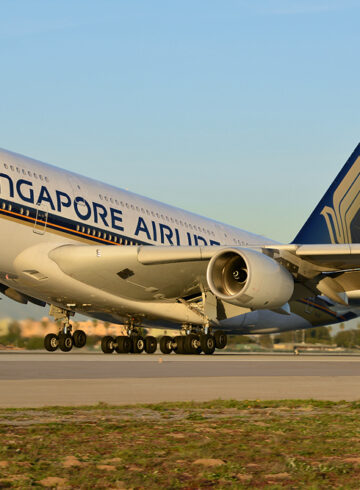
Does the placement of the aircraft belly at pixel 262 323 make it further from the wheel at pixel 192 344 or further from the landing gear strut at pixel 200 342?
the wheel at pixel 192 344

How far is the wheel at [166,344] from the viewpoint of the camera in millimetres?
28578

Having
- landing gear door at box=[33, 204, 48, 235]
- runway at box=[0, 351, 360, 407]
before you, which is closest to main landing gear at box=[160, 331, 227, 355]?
landing gear door at box=[33, 204, 48, 235]

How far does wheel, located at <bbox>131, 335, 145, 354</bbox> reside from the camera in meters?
29.7

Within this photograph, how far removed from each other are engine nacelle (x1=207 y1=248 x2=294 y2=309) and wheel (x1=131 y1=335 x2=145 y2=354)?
712cm

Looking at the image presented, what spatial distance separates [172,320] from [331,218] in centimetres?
974

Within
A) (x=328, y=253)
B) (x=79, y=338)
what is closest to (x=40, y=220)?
(x=79, y=338)

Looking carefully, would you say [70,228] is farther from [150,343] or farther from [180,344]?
[150,343]

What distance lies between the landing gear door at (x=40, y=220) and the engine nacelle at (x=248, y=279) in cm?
516

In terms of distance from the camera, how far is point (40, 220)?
79.6 feet

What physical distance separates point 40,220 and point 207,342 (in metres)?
6.83

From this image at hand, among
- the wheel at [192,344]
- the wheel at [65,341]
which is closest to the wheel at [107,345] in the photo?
the wheel at [65,341]

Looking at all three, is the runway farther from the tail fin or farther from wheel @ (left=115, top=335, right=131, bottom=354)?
the tail fin

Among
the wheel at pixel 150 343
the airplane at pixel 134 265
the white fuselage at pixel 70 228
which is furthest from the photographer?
the wheel at pixel 150 343

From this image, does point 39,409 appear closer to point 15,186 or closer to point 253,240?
point 15,186
